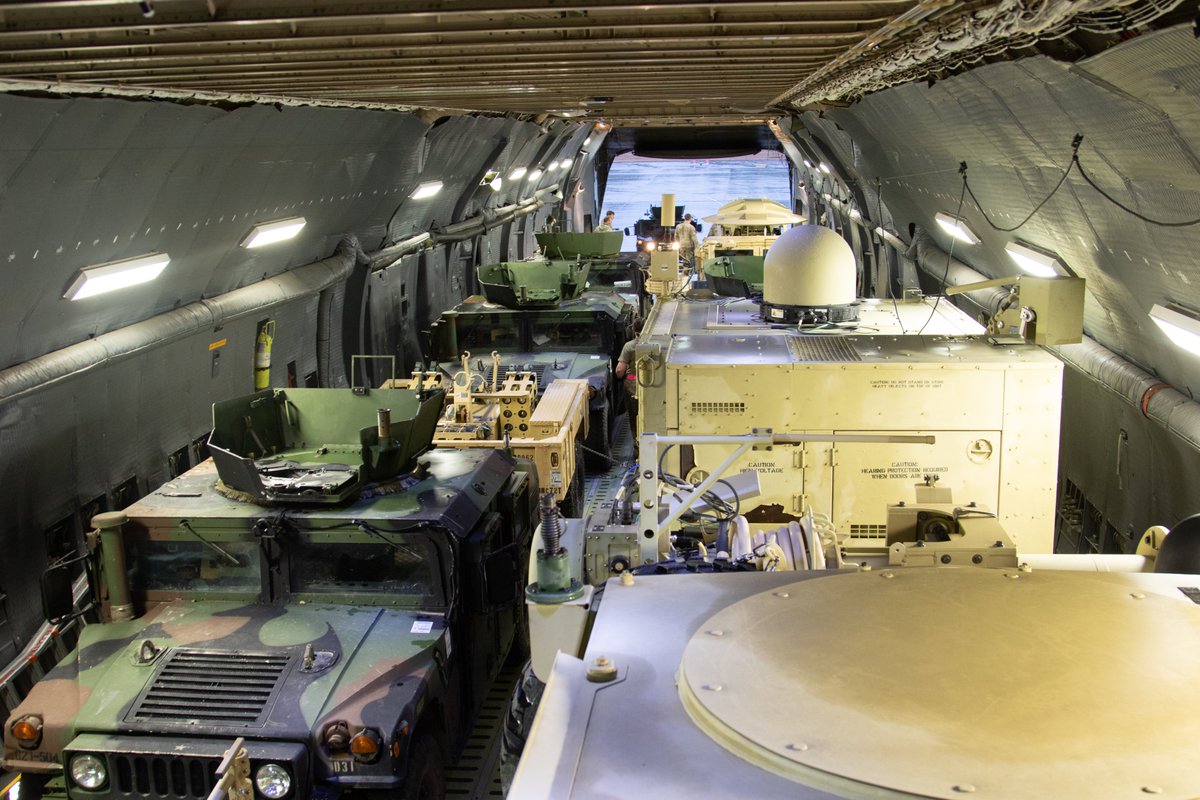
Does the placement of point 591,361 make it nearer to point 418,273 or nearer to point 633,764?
point 418,273

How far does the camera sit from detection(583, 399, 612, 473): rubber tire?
527 inches

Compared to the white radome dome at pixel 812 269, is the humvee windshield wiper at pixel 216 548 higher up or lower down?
lower down

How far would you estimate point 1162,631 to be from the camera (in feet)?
10.9

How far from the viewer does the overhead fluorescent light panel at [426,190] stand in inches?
642

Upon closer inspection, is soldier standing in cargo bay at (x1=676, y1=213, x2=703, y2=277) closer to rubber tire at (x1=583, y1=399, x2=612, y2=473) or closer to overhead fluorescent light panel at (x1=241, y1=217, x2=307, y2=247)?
rubber tire at (x1=583, y1=399, x2=612, y2=473)

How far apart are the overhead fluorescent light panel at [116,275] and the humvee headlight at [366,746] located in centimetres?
411

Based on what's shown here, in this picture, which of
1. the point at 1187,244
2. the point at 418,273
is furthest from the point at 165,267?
the point at 418,273

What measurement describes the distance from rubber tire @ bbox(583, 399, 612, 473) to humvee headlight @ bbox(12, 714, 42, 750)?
7.45 meters

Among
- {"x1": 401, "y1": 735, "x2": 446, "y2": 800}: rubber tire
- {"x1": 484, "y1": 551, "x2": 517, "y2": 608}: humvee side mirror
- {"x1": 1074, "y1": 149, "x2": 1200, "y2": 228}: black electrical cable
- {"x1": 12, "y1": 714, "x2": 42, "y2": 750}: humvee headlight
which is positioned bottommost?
{"x1": 401, "y1": 735, "x2": 446, "y2": 800}: rubber tire

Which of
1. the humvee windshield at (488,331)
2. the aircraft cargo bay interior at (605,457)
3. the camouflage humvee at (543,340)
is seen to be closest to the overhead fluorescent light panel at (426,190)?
the camouflage humvee at (543,340)

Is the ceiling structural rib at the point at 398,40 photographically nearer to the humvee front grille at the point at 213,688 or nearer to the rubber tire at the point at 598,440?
the humvee front grille at the point at 213,688

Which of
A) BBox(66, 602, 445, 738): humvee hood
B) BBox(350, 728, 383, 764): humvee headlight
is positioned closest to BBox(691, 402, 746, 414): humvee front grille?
BBox(66, 602, 445, 738): humvee hood

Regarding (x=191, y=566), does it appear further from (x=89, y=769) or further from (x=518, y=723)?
(x=518, y=723)

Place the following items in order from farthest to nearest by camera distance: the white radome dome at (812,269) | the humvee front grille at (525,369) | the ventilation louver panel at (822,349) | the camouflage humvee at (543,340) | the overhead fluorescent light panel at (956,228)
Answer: the camouflage humvee at (543,340) < the humvee front grille at (525,369) < the overhead fluorescent light panel at (956,228) < the white radome dome at (812,269) < the ventilation louver panel at (822,349)
